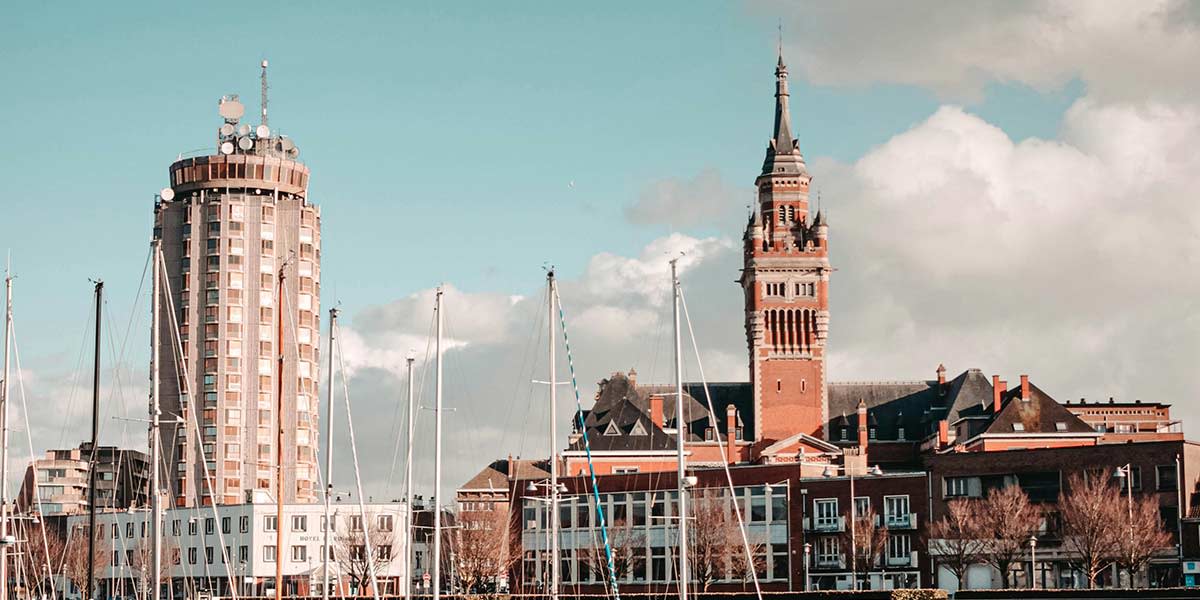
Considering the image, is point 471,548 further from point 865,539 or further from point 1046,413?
point 1046,413

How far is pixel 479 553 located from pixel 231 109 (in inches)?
2911

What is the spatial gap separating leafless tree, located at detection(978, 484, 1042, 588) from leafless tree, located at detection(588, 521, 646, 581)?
25.7 metres

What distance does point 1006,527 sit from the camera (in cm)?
10038

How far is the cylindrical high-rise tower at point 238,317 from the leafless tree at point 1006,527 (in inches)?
3023

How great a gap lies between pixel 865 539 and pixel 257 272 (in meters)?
77.5

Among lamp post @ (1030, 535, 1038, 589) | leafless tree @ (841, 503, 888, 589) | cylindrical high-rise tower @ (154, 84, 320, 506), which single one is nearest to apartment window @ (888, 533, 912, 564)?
leafless tree @ (841, 503, 888, 589)

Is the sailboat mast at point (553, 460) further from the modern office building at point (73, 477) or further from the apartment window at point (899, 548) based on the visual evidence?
the modern office building at point (73, 477)

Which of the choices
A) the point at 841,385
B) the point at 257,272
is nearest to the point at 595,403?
the point at 841,385

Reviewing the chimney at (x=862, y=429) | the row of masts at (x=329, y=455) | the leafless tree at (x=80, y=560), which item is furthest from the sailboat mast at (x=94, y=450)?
the chimney at (x=862, y=429)

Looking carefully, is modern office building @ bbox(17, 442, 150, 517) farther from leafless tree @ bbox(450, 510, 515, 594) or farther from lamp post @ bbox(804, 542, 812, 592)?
lamp post @ bbox(804, 542, 812, 592)

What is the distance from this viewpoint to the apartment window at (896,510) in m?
114

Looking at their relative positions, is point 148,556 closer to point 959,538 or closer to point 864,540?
point 864,540

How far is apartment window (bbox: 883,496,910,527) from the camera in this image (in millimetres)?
113625

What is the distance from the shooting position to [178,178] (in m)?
165
